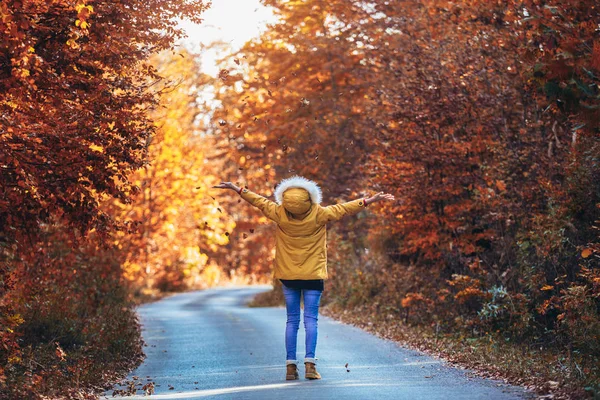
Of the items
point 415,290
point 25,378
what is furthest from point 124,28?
point 415,290

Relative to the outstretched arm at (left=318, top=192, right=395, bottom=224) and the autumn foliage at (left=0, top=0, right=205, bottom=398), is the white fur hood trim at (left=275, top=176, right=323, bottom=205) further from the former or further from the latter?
the autumn foliage at (left=0, top=0, right=205, bottom=398)

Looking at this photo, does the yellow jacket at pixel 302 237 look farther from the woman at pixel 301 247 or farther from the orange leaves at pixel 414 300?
the orange leaves at pixel 414 300

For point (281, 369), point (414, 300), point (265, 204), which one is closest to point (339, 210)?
point (265, 204)

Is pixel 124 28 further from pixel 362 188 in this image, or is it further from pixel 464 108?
pixel 362 188

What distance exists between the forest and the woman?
74.5 inches

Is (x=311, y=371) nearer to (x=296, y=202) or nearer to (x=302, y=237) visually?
(x=302, y=237)

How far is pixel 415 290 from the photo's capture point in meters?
21.2

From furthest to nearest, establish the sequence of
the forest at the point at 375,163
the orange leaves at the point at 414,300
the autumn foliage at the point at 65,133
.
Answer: the orange leaves at the point at 414,300 < the forest at the point at 375,163 < the autumn foliage at the point at 65,133

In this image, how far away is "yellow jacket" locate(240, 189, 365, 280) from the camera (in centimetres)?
1166

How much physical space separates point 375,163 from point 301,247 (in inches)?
350

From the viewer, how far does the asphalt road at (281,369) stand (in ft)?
34.5

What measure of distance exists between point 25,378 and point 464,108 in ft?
34.2

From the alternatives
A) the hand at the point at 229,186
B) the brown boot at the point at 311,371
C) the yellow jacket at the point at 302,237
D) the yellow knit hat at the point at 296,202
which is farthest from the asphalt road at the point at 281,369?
the hand at the point at 229,186

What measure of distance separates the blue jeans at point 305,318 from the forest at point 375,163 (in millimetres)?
2200
